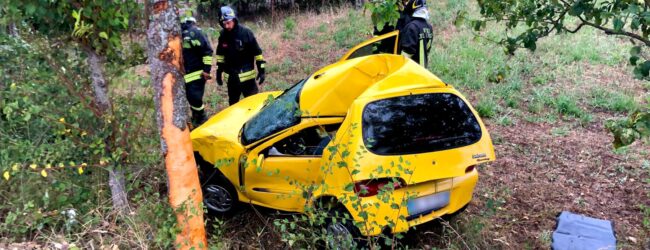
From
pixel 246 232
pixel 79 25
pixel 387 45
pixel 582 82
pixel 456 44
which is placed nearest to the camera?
pixel 79 25

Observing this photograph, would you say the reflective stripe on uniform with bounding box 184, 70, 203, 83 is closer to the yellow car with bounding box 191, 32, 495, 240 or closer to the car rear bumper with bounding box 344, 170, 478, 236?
the yellow car with bounding box 191, 32, 495, 240

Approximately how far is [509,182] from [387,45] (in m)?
Answer: 2.01

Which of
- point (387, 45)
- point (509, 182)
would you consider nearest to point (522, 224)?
point (509, 182)

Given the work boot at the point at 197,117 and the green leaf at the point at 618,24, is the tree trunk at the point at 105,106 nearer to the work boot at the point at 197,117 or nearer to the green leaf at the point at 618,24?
the work boot at the point at 197,117

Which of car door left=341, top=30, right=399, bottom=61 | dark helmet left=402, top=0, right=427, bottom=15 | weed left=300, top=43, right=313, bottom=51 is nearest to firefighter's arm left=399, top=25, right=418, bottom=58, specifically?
dark helmet left=402, top=0, right=427, bottom=15

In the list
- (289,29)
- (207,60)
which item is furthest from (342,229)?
(289,29)

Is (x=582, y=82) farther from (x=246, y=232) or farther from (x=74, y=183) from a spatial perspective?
(x=74, y=183)

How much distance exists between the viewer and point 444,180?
3.49 metres

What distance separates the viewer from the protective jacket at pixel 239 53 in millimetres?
6223

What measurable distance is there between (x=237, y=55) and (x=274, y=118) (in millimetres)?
2621

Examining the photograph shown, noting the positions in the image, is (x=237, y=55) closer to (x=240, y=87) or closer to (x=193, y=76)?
(x=240, y=87)

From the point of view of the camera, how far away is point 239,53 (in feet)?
20.8

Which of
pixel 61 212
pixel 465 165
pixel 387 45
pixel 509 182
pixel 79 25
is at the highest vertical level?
pixel 79 25

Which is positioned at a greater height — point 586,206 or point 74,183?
point 74,183
